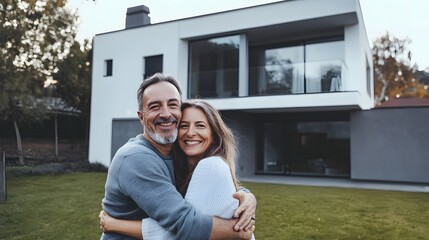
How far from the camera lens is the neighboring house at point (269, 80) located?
12227mm

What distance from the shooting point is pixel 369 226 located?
20.0 ft

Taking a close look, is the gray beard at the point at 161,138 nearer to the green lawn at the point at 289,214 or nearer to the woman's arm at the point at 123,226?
the woman's arm at the point at 123,226

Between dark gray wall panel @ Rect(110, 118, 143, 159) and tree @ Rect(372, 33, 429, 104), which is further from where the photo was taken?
tree @ Rect(372, 33, 429, 104)

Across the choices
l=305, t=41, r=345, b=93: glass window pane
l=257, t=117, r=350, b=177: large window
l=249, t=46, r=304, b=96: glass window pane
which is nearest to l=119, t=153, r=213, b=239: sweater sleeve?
l=305, t=41, r=345, b=93: glass window pane

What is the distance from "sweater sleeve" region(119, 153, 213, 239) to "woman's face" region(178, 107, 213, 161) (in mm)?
319

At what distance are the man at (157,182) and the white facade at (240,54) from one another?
10.6 metres

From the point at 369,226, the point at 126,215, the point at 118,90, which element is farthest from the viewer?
the point at 118,90

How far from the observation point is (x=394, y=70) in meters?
34.7

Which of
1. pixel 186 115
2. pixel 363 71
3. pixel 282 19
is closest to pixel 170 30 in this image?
pixel 282 19

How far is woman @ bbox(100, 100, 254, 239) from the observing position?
Answer: 5.20 ft

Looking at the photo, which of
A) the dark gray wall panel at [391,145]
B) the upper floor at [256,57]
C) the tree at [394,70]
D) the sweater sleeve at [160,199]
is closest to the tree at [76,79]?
the upper floor at [256,57]

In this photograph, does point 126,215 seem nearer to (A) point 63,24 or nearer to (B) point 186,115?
(B) point 186,115

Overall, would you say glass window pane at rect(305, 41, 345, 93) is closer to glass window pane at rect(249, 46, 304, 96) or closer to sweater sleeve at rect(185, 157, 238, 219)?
glass window pane at rect(249, 46, 304, 96)

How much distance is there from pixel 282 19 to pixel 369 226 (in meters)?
8.52
